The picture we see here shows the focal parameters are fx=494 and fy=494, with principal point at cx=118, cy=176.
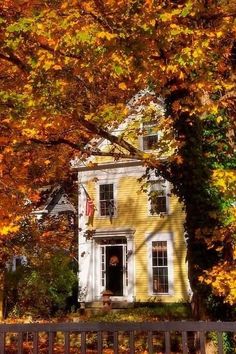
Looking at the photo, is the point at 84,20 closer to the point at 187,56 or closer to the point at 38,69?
the point at 38,69

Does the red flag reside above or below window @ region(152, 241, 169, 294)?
above

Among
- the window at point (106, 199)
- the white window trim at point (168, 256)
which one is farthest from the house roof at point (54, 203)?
the white window trim at point (168, 256)

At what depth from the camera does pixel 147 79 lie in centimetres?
1151

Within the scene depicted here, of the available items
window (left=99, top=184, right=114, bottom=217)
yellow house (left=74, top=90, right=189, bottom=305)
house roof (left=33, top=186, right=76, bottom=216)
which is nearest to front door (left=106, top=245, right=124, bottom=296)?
yellow house (left=74, top=90, right=189, bottom=305)

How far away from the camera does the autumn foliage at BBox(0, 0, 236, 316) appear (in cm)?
862

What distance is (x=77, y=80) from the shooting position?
11.7 meters

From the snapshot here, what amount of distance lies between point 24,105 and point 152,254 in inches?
701

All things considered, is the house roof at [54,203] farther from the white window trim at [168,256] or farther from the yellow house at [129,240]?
the white window trim at [168,256]

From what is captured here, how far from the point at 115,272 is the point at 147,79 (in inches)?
682

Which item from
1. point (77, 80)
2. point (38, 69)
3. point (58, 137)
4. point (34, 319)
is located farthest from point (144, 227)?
point (38, 69)

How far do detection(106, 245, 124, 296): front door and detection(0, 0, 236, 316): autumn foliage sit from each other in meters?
13.2

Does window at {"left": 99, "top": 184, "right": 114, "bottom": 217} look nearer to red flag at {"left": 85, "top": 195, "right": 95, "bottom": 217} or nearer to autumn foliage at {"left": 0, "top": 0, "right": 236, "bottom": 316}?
red flag at {"left": 85, "top": 195, "right": 95, "bottom": 217}

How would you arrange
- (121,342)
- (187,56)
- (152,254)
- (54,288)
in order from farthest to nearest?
(152,254) → (54,288) → (121,342) → (187,56)

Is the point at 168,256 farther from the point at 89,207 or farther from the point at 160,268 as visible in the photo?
the point at 89,207
